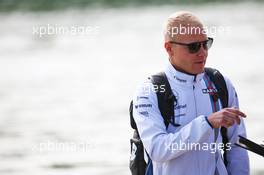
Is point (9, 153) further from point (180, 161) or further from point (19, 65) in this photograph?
point (19, 65)

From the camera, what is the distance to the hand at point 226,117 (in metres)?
5.15

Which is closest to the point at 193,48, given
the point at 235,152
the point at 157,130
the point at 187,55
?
the point at 187,55

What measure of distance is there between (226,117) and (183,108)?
471mm

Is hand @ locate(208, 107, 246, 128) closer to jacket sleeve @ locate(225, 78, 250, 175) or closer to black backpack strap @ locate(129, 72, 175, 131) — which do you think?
black backpack strap @ locate(129, 72, 175, 131)

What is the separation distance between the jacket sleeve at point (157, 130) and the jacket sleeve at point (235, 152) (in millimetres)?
504

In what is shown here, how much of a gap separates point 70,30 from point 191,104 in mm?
30294

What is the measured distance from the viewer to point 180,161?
552 cm

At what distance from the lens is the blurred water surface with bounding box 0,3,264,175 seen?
1287 cm

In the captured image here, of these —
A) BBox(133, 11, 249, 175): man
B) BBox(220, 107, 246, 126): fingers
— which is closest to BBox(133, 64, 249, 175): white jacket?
BBox(133, 11, 249, 175): man

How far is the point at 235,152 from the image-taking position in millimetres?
5785

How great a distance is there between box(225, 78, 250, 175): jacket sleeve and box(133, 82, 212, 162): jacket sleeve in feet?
1.65

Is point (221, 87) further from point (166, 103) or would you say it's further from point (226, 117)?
point (226, 117)

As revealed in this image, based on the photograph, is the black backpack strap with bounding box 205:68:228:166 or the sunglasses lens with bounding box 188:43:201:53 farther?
the black backpack strap with bounding box 205:68:228:166

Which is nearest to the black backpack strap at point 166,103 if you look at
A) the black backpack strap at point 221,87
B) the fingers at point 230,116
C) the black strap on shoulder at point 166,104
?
the black strap on shoulder at point 166,104
